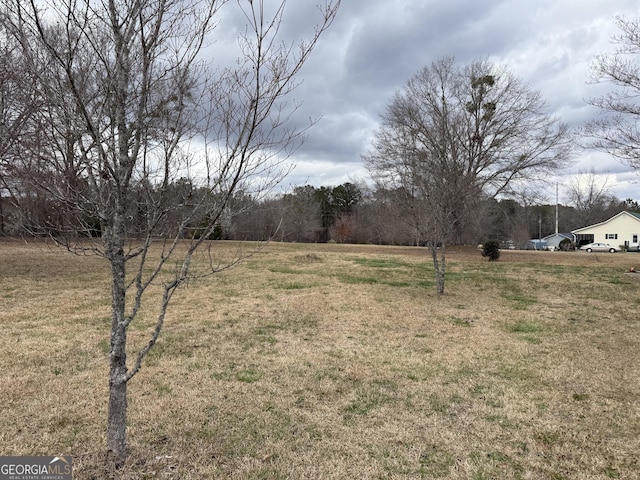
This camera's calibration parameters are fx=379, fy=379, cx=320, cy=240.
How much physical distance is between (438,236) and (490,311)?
181 centimetres

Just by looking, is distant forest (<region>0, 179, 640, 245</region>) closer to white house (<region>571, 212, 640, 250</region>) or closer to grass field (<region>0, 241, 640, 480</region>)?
grass field (<region>0, 241, 640, 480</region>)

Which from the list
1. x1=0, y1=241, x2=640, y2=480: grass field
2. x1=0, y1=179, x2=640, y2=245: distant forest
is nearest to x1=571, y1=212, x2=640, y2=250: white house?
x1=0, y1=179, x2=640, y2=245: distant forest

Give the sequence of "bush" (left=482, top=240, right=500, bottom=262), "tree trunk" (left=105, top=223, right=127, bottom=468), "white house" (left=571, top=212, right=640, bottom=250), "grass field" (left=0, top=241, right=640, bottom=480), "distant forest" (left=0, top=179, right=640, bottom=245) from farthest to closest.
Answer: "white house" (left=571, top=212, right=640, bottom=250) < "bush" (left=482, top=240, right=500, bottom=262) < "grass field" (left=0, top=241, right=640, bottom=480) < "distant forest" (left=0, top=179, right=640, bottom=245) < "tree trunk" (left=105, top=223, right=127, bottom=468)

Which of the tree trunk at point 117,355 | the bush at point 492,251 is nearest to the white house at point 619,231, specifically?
the bush at point 492,251

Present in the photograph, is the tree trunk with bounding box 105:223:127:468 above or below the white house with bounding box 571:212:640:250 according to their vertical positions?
below

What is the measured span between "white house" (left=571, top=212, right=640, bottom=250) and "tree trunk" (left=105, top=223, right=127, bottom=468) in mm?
44196

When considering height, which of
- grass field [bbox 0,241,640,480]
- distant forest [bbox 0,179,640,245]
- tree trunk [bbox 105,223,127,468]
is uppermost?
distant forest [bbox 0,179,640,245]

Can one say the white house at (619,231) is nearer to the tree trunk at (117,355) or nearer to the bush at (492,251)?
the bush at (492,251)

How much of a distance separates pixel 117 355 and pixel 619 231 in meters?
47.1

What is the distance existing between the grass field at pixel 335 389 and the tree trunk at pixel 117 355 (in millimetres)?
157

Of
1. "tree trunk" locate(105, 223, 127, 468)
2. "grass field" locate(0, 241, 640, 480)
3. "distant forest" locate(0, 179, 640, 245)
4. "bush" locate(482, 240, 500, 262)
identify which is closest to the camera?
"tree trunk" locate(105, 223, 127, 468)

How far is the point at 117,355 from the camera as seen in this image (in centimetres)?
203

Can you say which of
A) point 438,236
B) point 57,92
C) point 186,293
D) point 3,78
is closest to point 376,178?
point 438,236

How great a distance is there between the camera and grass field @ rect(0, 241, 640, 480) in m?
2.39
